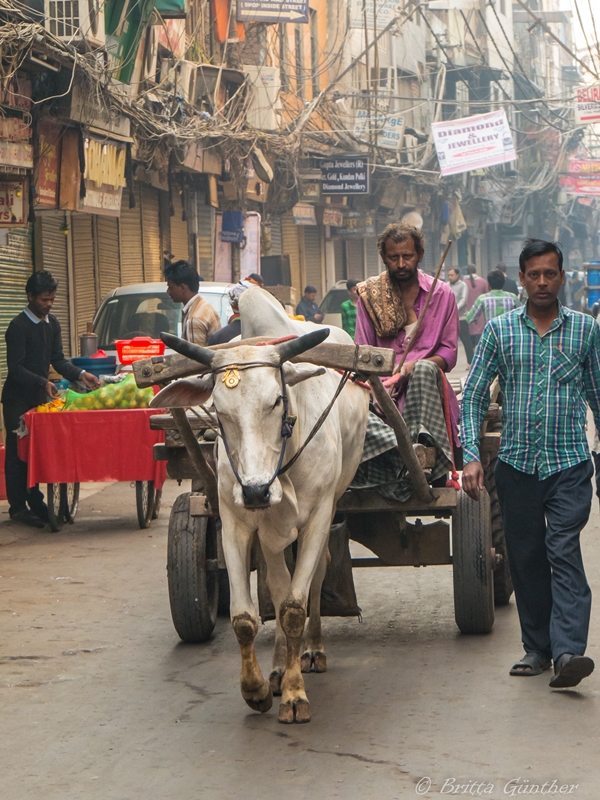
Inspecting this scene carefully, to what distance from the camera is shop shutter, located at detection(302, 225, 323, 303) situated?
33562 millimetres

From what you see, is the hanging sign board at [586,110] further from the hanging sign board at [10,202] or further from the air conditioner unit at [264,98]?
the hanging sign board at [10,202]

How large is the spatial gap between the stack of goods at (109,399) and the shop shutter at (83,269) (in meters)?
8.13

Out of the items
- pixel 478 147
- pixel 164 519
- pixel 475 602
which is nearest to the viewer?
pixel 475 602

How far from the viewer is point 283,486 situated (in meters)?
5.02

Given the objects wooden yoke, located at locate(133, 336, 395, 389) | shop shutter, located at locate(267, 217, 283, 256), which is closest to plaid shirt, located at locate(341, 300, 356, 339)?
shop shutter, located at locate(267, 217, 283, 256)

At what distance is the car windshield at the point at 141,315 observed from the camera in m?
14.8

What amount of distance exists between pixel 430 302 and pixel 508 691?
6.75 ft

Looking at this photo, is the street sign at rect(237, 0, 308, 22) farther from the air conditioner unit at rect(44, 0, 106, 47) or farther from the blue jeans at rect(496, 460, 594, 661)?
the blue jeans at rect(496, 460, 594, 661)

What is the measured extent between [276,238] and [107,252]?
1140cm

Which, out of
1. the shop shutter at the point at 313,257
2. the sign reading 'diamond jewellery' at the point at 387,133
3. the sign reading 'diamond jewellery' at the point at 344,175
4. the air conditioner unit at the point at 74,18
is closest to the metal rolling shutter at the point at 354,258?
the shop shutter at the point at 313,257

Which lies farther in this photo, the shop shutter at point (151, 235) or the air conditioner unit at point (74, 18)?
the shop shutter at point (151, 235)

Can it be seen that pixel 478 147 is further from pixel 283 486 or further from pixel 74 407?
pixel 283 486

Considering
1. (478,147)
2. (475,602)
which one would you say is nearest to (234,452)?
(475,602)

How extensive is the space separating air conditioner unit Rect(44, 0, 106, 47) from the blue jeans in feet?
32.7
